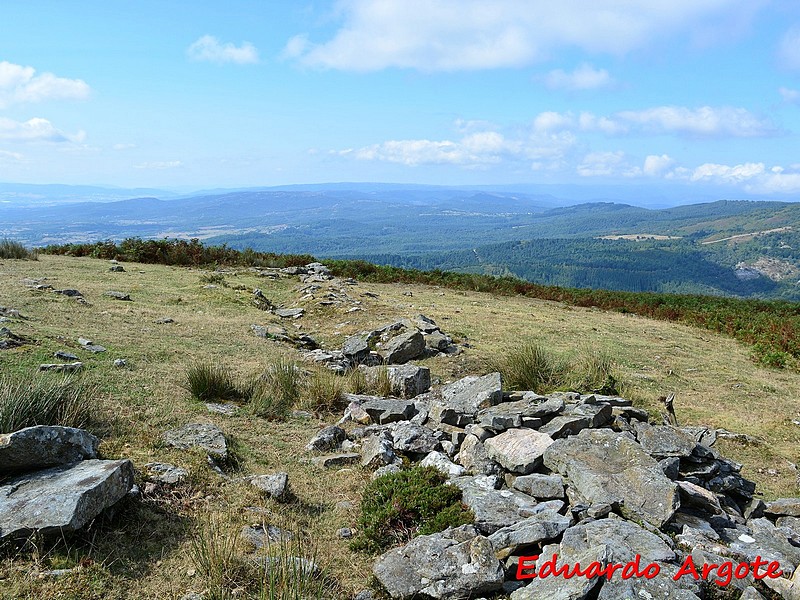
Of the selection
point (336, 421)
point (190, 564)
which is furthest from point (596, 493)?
point (336, 421)

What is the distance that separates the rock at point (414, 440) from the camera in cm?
727

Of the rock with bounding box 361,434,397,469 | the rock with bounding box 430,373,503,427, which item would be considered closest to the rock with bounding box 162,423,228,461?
the rock with bounding box 361,434,397,469

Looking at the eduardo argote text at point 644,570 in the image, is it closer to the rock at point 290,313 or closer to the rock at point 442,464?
the rock at point 442,464

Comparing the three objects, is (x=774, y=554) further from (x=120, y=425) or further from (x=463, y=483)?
(x=120, y=425)

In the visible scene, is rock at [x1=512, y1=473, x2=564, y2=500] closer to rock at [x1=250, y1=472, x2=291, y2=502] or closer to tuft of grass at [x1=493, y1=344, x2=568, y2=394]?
rock at [x1=250, y1=472, x2=291, y2=502]

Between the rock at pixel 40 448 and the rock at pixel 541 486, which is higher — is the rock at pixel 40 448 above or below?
above

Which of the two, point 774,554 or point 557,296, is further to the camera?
point 557,296

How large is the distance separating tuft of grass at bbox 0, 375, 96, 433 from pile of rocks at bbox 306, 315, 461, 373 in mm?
5484

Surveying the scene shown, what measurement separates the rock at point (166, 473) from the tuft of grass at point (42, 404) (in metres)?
1.25

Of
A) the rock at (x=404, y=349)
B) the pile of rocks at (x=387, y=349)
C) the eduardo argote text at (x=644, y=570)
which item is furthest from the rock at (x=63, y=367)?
the eduardo argote text at (x=644, y=570)

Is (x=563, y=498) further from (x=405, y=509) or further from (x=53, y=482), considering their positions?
(x=53, y=482)

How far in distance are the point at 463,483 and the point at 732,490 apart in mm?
3547

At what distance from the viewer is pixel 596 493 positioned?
5480 mm

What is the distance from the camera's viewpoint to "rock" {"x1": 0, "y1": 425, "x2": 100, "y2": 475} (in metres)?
4.86
